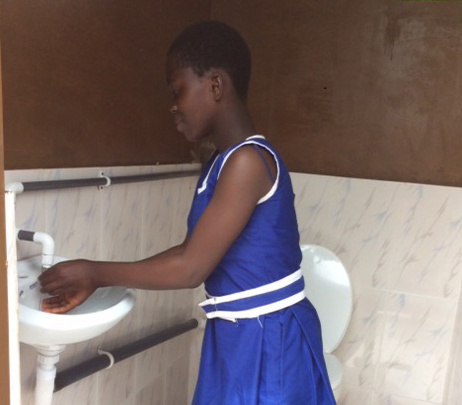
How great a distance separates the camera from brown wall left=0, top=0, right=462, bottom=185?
1299 millimetres

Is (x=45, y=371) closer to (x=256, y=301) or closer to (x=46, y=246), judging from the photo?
(x=46, y=246)

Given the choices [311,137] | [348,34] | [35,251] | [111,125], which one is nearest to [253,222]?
[35,251]

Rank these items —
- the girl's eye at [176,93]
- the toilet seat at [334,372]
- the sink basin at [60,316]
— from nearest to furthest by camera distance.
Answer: the sink basin at [60,316]
the girl's eye at [176,93]
the toilet seat at [334,372]

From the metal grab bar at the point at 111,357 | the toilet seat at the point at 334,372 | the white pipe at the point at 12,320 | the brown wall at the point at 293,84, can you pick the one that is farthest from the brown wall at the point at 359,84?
the white pipe at the point at 12,320

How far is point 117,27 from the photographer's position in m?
1.44

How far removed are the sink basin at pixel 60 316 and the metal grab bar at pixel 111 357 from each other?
11.7 inches

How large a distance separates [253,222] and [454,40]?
1156 mm

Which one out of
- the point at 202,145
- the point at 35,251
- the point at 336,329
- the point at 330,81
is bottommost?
the point at 336,329

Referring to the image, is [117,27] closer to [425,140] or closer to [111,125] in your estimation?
[111,125]

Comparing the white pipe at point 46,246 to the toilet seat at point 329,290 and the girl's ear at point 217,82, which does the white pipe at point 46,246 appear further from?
the toilet seat at point 329,290

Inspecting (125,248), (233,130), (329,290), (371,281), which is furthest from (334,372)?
(233,130)

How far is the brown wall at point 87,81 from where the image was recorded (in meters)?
1.14

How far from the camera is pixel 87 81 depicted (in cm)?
135

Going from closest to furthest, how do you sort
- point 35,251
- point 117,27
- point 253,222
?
point 253,222
point 35,251
point 117,27
